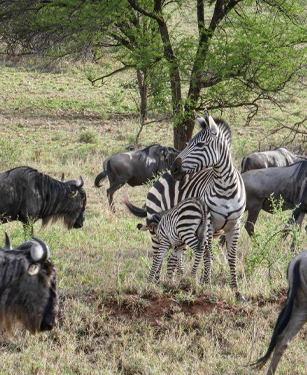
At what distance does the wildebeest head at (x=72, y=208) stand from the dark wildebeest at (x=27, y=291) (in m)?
4.19

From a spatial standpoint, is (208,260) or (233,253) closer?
(233,253)

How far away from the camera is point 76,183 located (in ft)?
29.0

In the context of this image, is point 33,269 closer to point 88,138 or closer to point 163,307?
point 163,307

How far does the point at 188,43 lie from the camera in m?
12.9

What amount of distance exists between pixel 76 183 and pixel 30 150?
669 cm

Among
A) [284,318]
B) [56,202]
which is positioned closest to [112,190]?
[56,202]

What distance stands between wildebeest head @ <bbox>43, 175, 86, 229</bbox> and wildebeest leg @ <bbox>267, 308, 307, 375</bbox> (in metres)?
4.98

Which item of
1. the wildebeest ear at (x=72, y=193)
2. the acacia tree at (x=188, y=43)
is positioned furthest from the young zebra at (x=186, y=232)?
the acacia tree at (x=188, y=43)

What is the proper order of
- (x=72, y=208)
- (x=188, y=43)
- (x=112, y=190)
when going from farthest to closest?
(x=188, y=43), (x=112, y=190), (x=72, y=208)

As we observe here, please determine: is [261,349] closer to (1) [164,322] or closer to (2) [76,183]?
(1) [164,322]

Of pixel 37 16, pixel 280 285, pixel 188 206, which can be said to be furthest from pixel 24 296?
pixel 37 16

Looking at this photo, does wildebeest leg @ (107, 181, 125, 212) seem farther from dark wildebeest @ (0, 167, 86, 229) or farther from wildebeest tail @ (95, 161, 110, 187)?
dark wildebeest @ (0, 167, 86, 229)

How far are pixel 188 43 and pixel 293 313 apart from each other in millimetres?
9661

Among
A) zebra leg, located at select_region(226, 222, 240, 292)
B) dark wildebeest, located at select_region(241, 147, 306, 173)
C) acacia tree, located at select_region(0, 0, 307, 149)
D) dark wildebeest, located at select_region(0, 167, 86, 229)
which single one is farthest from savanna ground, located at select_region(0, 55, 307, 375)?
acacia tree, located at select_region(0, 0, 307, 149)
